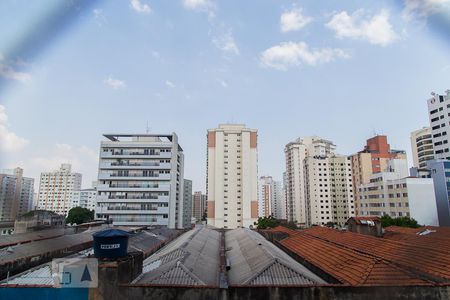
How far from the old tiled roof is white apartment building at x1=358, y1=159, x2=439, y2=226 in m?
38.6

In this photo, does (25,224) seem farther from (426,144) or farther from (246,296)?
(426,144)

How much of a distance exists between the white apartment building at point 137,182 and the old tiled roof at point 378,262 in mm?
39784

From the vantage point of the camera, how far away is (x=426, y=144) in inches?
3182

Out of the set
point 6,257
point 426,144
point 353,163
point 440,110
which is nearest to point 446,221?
point 440,110

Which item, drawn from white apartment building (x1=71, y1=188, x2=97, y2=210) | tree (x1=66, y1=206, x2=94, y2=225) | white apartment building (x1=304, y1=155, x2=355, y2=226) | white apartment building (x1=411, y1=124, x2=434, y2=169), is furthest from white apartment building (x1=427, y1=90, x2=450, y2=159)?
white apartment building (x1=71, y1=188, x2=97, y2=210)

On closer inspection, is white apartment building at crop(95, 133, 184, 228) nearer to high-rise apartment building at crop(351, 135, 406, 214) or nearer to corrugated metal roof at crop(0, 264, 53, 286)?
corrugated metal roof at crop(0, 264, 53, 286)

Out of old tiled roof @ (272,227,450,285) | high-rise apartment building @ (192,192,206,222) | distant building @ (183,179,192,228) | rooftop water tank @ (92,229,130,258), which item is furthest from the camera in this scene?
high-rise apartment building @ (192,192,206,222)

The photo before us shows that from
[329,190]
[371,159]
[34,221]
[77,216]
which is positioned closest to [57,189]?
[77,216]

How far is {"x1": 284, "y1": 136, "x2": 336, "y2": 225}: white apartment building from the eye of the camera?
98188 millimetres

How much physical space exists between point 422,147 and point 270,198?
62.9 m

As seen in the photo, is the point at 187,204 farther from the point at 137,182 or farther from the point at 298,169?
the point at 137,182

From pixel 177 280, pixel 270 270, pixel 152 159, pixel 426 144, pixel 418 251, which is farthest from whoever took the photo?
pixel 426 144

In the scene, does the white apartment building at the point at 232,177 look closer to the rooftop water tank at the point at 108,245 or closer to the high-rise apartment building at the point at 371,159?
the high-rise apartment building at the point at 371,159

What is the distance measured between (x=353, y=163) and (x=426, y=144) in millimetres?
20030
